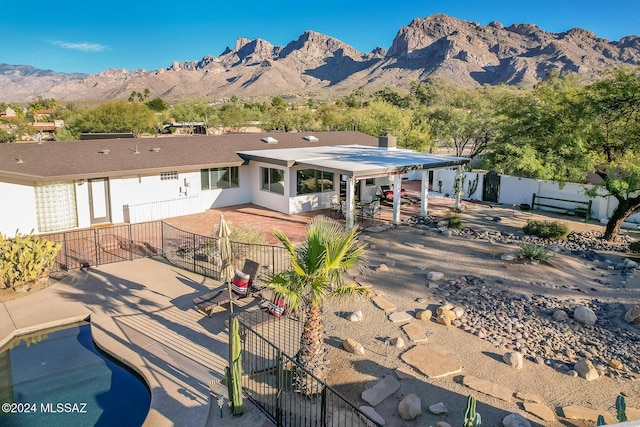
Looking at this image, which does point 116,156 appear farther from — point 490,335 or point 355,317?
point 490,335

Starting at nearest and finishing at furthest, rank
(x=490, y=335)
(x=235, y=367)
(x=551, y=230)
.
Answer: (x=235, y=367) → (x=490, y=335) → (x=551, y=230)

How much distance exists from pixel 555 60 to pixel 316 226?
188 meters

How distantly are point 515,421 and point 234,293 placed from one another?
7.07m

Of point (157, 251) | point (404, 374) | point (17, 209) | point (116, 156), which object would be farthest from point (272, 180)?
point (404, 374)

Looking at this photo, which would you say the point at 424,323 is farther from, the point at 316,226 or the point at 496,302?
the point at 316,226

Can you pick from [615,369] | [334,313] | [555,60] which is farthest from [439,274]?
[555,60]

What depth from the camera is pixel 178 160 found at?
→ 21281 millimetres

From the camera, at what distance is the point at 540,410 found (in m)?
7.55

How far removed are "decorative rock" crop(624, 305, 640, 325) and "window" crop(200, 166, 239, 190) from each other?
17.6 m

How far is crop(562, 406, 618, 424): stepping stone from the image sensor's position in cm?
740

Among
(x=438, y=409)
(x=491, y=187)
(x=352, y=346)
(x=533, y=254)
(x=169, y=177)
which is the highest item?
(x=169, y=177)

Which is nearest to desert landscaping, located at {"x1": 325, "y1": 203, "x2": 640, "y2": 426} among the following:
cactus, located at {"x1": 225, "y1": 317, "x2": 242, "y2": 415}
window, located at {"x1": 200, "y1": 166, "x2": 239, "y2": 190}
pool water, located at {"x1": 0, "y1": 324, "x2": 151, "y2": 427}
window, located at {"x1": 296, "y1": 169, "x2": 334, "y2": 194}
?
cactus, located at {"x1": 225, "y1": 317, "x2": 242, "y2": 415}

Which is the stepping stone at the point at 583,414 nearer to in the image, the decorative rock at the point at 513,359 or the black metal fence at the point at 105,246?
the decorative rock at the point at 513,359

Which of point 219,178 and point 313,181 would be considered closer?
point 313,181
